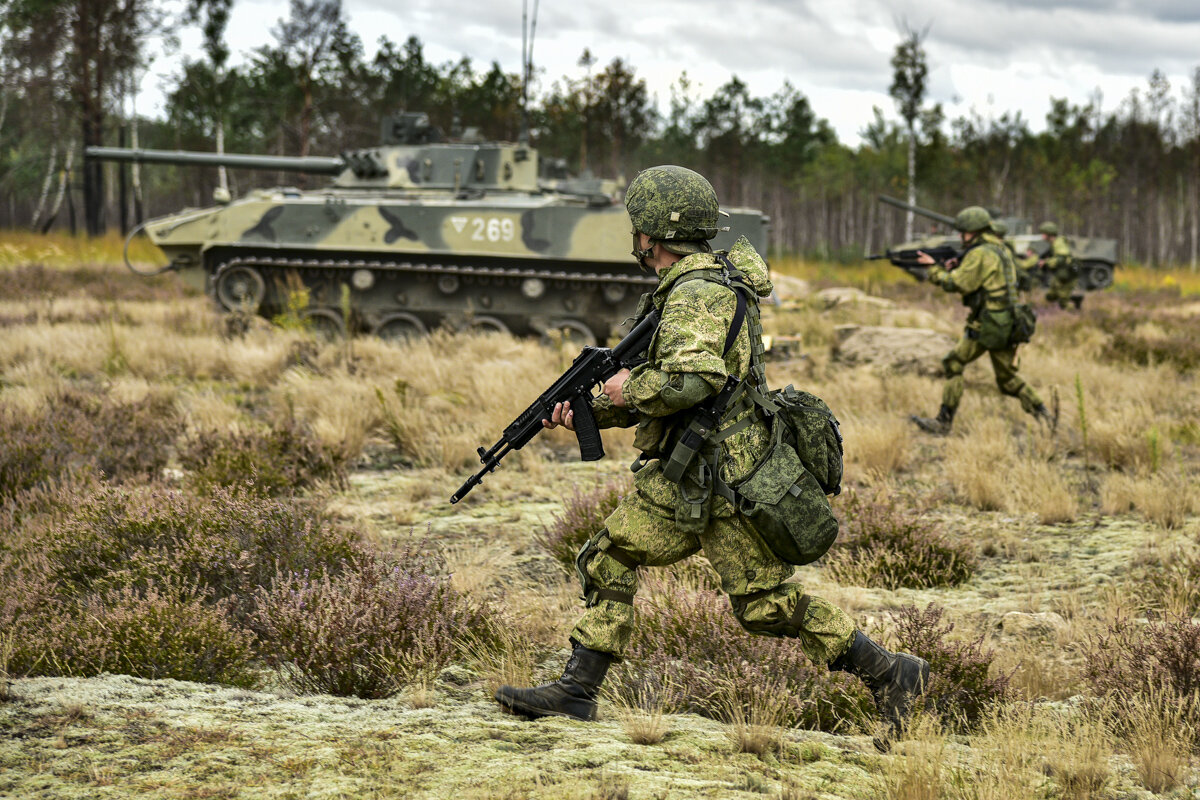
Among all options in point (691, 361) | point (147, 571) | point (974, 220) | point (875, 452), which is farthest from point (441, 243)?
point (691, 361)

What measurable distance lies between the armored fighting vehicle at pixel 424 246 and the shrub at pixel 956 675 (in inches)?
342

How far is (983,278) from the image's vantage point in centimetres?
841

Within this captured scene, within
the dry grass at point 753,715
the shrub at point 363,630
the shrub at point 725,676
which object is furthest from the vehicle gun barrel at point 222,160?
the dry grass at point 753,715

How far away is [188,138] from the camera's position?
38.5m

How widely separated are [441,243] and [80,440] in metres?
6.73

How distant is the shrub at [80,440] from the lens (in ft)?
19.9

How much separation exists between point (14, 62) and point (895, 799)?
113 feet

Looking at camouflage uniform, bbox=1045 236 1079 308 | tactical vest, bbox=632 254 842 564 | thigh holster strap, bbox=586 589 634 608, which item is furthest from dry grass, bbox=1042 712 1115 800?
camouflage uniform, bbox=1045 236 1079 308

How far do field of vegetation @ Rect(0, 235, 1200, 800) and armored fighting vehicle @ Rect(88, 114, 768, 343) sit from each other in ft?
12.7

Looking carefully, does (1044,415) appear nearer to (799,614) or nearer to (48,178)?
(799,614)

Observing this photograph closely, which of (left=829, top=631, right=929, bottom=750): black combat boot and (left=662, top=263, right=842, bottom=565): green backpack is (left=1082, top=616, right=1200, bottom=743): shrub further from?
(left=662, top=263, right=842, bottom=565): green backpack

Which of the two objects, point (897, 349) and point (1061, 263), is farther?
point (1061, 263)

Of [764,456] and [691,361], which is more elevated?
[691,361]

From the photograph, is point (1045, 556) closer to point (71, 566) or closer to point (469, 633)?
point (469, 633)
